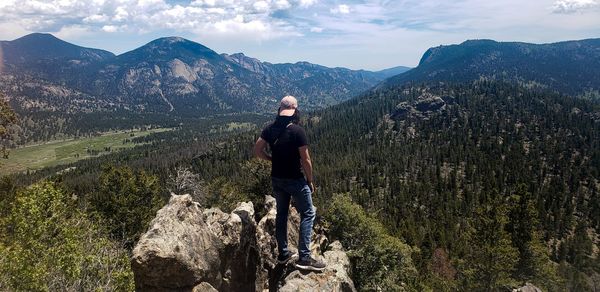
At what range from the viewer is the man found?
12.2 m

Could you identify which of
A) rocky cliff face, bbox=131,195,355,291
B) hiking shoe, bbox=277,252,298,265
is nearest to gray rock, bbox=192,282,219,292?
rocky cliff face, bbox=131,195,355,291

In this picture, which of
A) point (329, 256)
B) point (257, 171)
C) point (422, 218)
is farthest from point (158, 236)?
point (422, 218)

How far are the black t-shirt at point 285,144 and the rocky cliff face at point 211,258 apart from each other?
11.8 feet

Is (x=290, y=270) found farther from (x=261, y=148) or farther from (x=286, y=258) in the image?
(x=261, y=148)

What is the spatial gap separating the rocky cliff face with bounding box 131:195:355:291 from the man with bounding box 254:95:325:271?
3.38 feet

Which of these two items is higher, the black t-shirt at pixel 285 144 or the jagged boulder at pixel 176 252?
the black t-shirt at pixel 285 144

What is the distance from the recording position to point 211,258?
44.8 feet

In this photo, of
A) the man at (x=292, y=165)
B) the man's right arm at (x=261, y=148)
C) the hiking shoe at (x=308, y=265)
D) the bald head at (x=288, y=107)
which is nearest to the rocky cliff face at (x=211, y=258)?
the hiking shoe at (x=308, y=265)

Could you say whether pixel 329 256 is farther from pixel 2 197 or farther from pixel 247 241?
pixel 2 197

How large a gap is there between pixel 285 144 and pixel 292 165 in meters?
0.75

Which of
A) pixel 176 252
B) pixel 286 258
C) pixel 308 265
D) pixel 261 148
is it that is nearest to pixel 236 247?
pixel 286 258

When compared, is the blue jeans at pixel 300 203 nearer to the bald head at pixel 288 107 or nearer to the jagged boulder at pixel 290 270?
the jagged boulder at pixel 290 270

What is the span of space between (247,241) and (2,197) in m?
38.5

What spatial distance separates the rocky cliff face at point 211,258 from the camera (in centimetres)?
1165
